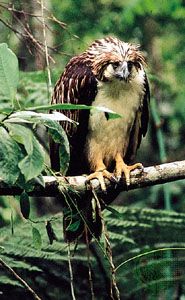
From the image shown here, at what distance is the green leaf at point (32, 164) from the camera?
2342 millimetres

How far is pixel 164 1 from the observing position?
25.2 feet

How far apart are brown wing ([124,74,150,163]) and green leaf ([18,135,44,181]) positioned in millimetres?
2536

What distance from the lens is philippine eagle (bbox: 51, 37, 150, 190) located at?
464cm

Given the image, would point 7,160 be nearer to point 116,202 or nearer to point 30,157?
point 30,157

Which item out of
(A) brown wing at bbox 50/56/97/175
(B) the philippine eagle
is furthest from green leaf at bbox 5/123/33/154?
(A) brown wing at bbox 50/56/97/175

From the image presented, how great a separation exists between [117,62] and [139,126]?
55cm

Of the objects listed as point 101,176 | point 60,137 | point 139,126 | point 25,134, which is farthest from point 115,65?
point 25,134

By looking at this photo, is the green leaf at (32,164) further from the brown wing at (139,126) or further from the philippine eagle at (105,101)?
the brown wing at (139,126)

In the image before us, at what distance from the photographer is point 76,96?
4660 millimetres

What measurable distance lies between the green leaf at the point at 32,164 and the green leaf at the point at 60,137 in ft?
0.60

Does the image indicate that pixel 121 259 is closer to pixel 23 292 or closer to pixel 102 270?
pixel 102 270

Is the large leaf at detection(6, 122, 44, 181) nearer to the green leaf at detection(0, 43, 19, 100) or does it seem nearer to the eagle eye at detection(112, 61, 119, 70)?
the green leaf at detection(0, 43, 19, 100)

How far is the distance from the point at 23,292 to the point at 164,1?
3777 mm

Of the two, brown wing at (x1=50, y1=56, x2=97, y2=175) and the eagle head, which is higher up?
the eagle head
